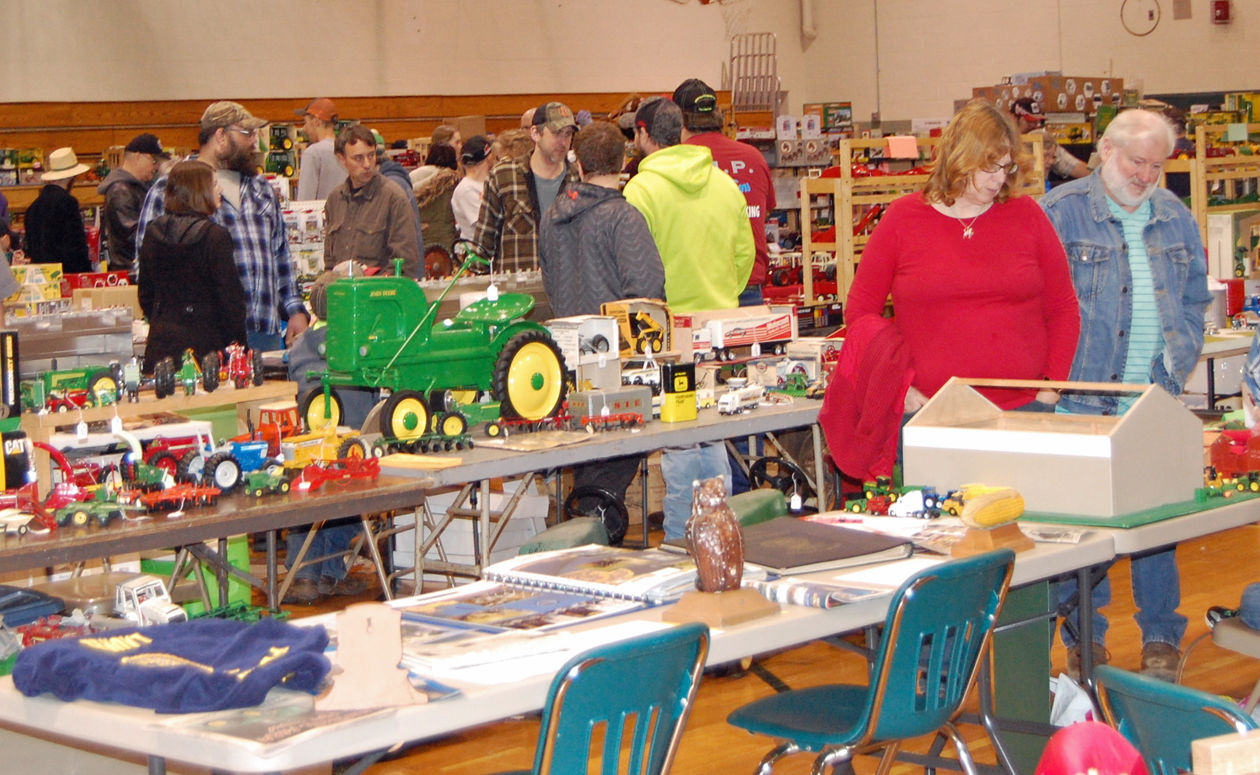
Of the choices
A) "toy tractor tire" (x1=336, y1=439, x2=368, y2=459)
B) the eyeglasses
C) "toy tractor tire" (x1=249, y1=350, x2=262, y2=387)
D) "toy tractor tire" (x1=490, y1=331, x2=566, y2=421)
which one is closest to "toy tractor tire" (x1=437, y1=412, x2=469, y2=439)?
"toy tractor tire" (x1=490, y1=331, x2=566, y2=421)

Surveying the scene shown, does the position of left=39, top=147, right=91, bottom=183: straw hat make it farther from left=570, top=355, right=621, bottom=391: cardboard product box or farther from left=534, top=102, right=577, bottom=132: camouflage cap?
left=570, top=355, right=621, bottom=391: cardboard product box

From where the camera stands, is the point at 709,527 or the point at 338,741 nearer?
the point at 338,741

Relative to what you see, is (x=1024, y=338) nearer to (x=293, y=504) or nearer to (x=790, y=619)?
(x=790, y=619)

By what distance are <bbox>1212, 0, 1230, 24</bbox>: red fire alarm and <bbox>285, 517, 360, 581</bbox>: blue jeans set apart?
390 inches

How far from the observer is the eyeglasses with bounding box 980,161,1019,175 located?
3.65 meters

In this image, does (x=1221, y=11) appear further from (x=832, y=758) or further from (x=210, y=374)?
(x=832, y=758)

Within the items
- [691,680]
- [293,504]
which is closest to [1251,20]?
[293,504]

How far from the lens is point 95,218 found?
33.1ft

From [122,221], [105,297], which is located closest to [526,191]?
[105,297]

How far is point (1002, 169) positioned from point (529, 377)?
5.54 ft

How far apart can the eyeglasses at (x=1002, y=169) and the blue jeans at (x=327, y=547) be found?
289 centimetres

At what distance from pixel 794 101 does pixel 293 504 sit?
41.6ft

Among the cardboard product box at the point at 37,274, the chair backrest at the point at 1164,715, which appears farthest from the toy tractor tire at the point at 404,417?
the chair backrest at the point at 1164,715

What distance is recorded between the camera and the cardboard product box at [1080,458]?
3105mm
